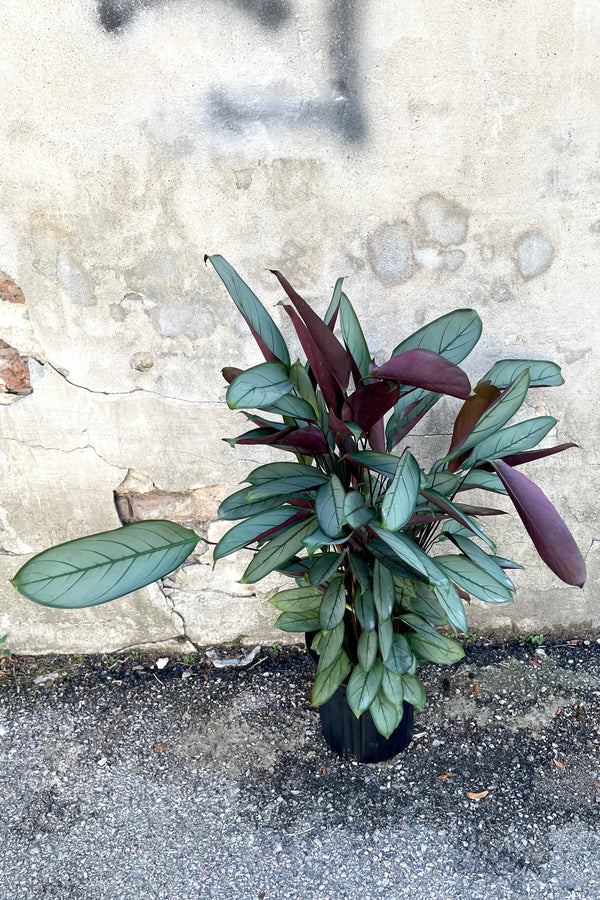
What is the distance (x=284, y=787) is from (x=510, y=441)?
1.09 meters

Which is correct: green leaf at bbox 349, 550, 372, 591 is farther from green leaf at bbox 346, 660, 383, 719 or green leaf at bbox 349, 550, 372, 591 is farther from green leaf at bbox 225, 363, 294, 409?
green leaf at bbox 225, 363, 294, 409

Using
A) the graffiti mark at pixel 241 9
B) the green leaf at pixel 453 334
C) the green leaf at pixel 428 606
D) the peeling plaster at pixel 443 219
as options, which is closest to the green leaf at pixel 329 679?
the green leaf at pixel 428 606

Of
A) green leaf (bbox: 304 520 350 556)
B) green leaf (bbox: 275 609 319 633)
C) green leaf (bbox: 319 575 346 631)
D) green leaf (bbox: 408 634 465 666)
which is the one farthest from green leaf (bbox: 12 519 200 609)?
green leaf (bbox: 408 634 465 666)

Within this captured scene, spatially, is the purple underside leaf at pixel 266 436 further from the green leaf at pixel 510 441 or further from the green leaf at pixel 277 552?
the green leaf at pixel 510 441

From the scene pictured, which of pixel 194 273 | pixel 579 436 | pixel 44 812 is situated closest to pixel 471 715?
pixel 579 436

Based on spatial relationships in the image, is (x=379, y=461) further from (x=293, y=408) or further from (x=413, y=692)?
(x=413, y=692)

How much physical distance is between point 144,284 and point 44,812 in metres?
1.42

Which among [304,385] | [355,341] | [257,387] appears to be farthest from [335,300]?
[257,387]

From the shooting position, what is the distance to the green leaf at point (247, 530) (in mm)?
1350

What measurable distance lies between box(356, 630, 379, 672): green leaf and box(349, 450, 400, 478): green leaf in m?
0.43

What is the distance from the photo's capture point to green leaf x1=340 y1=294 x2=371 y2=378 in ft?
4.57

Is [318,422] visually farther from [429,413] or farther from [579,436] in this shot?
[579,436]

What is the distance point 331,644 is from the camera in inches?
60.4

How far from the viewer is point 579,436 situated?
190cm
